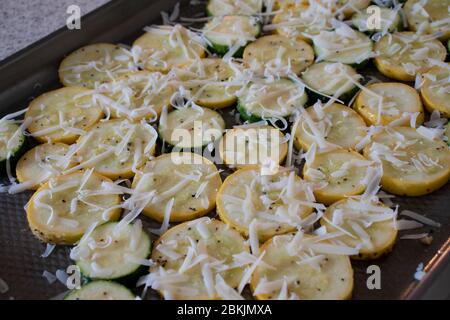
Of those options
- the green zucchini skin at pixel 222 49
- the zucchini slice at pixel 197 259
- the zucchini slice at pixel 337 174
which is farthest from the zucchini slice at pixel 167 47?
the zucchini slice at pixel 197 259

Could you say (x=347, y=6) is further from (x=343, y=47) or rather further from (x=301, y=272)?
(x=301, y=272)

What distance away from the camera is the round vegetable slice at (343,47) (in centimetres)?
199

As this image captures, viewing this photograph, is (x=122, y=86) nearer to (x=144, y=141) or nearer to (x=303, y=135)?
(x=144, y=141)

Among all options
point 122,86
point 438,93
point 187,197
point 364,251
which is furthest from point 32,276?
point 438,93

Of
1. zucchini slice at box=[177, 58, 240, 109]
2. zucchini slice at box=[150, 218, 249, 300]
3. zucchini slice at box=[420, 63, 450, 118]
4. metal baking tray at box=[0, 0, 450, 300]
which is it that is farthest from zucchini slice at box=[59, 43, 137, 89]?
zucchini slice at box=[420, 63, 450, 118]

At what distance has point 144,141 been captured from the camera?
1.74m

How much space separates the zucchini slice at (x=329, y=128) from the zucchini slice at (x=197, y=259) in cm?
39

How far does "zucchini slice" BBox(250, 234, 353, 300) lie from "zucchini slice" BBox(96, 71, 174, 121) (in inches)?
24.3

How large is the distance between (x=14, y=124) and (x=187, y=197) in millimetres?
631

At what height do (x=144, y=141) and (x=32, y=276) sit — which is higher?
(x=144, y=141)

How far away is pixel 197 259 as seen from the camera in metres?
1.39

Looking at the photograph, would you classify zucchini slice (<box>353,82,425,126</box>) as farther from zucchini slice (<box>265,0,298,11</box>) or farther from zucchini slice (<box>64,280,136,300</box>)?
zucchini slice (<box>64,280,136,300</box>)

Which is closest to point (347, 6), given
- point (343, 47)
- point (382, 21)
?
point (382, 21)

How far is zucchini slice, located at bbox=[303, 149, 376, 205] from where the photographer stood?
5.15 ft
